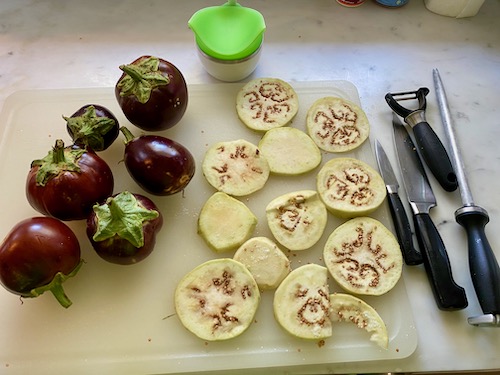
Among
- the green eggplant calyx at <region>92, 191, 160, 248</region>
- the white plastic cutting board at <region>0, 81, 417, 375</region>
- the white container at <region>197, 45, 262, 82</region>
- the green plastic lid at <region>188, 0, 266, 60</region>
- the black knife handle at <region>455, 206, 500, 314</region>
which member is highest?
the green plastic lid at <region>188, 0, 266, 60</region>

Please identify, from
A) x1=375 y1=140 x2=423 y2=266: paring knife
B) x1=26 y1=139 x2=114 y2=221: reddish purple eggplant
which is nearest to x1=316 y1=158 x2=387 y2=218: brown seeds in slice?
x1=375 y1=140 x2=423 y2=266: paring knife

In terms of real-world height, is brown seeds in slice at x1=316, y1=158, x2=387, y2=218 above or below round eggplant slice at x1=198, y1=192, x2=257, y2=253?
above

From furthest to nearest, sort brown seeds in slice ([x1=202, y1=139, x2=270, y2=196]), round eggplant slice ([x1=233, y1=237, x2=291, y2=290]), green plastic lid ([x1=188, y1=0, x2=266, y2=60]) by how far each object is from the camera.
A: 1. green plastic lid ([x1=188, y1=0, x2=266, y2=60])
2. brown seeds in slice ([x1=202, y1=139, x2=270, y2=196])
3. round eggplant slice ([x1=233, y1=237, x2=291, y2=290])

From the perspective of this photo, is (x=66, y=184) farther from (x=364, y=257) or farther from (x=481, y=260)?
(x=481, y=260)

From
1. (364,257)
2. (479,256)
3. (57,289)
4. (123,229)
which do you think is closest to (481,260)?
(479,256)

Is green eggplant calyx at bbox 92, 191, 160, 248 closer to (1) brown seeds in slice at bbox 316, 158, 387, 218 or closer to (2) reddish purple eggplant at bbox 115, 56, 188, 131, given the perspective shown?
(2) reddish purple eggplant at bbox 115, 56, 188, 131

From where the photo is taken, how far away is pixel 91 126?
104cm

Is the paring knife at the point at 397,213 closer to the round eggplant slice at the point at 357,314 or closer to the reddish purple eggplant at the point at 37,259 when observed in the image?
the round eggplant slice at the point at 357,314

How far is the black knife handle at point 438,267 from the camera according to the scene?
0.94 m

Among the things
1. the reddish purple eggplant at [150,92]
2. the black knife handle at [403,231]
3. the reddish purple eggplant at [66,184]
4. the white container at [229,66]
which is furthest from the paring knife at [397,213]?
the reddish purple eggplant at [66,184]

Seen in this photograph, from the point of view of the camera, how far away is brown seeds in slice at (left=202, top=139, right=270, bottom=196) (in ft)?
3.52

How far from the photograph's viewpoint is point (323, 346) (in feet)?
3.01

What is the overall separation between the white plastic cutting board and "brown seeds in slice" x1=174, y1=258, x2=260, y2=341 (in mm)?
29

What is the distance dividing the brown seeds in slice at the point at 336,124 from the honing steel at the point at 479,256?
0.23m
